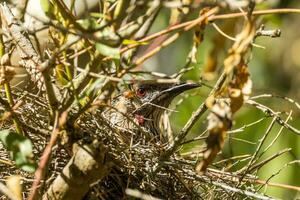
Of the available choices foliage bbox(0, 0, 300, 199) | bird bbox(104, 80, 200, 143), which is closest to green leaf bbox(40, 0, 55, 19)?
foliage bbox(0, 0, 300, 199)

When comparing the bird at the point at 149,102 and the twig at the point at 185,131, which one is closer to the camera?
the twig at the point at 185,131

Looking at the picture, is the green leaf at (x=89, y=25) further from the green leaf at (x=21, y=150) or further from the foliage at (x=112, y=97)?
Answer: the green leaf at (x=21, y=150)

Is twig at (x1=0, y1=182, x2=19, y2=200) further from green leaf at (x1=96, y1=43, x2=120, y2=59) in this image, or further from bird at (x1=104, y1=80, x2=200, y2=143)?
bird at (x1=104, y1=80, x2=200, y2=143)

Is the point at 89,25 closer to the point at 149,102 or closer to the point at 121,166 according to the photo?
the point at 121,166

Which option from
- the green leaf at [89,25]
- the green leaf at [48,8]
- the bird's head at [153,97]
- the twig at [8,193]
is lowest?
the bird's head at [153,97]

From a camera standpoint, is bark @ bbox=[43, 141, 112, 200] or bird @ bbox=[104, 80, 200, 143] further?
bird @ bbox=[104, 80, 200, 143]

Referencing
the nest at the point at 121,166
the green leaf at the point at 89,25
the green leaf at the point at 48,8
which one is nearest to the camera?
the green leaf at the point at 89,25

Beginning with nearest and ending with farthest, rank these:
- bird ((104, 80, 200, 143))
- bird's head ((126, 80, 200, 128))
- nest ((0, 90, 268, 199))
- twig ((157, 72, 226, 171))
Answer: twig ((157, 72, 226, 171)), nest ((0, 90, 268, 199)), bird ((104, 80, 200, 143)), bird's head ((126, 80, 200, 128))

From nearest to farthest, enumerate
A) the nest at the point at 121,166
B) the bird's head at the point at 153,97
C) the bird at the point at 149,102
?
the nest at the point at 121,166, the bird at the point at 149,102, the bird's head at the point at 153,97

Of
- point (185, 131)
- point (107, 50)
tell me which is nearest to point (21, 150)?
point (107, 50)

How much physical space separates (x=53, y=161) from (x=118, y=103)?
1.14 m

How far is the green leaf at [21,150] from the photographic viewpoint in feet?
9.66

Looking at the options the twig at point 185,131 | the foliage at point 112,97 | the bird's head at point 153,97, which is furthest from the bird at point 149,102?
the twig at point 185,131

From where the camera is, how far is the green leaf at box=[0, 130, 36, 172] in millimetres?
2943
